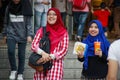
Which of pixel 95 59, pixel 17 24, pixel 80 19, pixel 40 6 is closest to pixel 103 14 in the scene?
pixel 80 19

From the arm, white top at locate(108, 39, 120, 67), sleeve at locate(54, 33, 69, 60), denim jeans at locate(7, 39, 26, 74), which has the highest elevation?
white top at locate(108, 39, 120, 67)

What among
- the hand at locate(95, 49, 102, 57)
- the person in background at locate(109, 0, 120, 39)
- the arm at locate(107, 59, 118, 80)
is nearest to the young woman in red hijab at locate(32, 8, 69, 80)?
the hand at locate(95, 49, 102, 57)

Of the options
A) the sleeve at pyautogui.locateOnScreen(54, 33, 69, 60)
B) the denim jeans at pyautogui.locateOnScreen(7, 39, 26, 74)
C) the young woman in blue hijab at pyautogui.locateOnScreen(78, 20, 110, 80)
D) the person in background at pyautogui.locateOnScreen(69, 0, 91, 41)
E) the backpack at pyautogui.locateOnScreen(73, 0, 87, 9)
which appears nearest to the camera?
the young woman in blue hijab at pyautogui.locateOnScreen(78, 20, 110, 80)

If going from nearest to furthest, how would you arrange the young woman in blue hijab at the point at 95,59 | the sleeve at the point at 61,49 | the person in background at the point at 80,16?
the young woman in blue hijab at the point at 95,59, the sleeve at the point at 61,49, the person in background at the point at 80,16

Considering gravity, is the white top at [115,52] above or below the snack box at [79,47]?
above

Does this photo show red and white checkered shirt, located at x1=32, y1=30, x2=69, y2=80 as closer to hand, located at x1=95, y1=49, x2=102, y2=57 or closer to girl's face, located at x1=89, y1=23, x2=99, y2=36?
girl's face, located at x1=89, y1=23, x2=99, y2=36

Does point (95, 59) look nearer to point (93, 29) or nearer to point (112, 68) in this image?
point (93, 29)

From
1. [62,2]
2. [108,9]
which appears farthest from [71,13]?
[108,9]

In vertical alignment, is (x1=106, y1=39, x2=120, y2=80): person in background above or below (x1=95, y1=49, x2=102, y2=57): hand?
above

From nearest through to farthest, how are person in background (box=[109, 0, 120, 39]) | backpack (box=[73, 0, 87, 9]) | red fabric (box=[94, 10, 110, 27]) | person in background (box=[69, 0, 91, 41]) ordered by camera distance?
1. backpack (box=[73, 0, 87, 9])
2. person in background (box=[69, 0, 91, 41])
3. red fabric (box=[94, 10, 110, 27])
4. person in background (box=[109, 0, 120, 39])

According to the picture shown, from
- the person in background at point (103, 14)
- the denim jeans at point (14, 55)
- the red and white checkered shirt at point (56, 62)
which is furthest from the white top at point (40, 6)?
the red and white checkered shirt at point (56, 62)

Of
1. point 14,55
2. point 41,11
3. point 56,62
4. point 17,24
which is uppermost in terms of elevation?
point 41,11

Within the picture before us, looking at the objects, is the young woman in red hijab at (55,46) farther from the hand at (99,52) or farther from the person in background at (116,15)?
the person in background at (116,15)

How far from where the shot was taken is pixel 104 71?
21.8 ft
